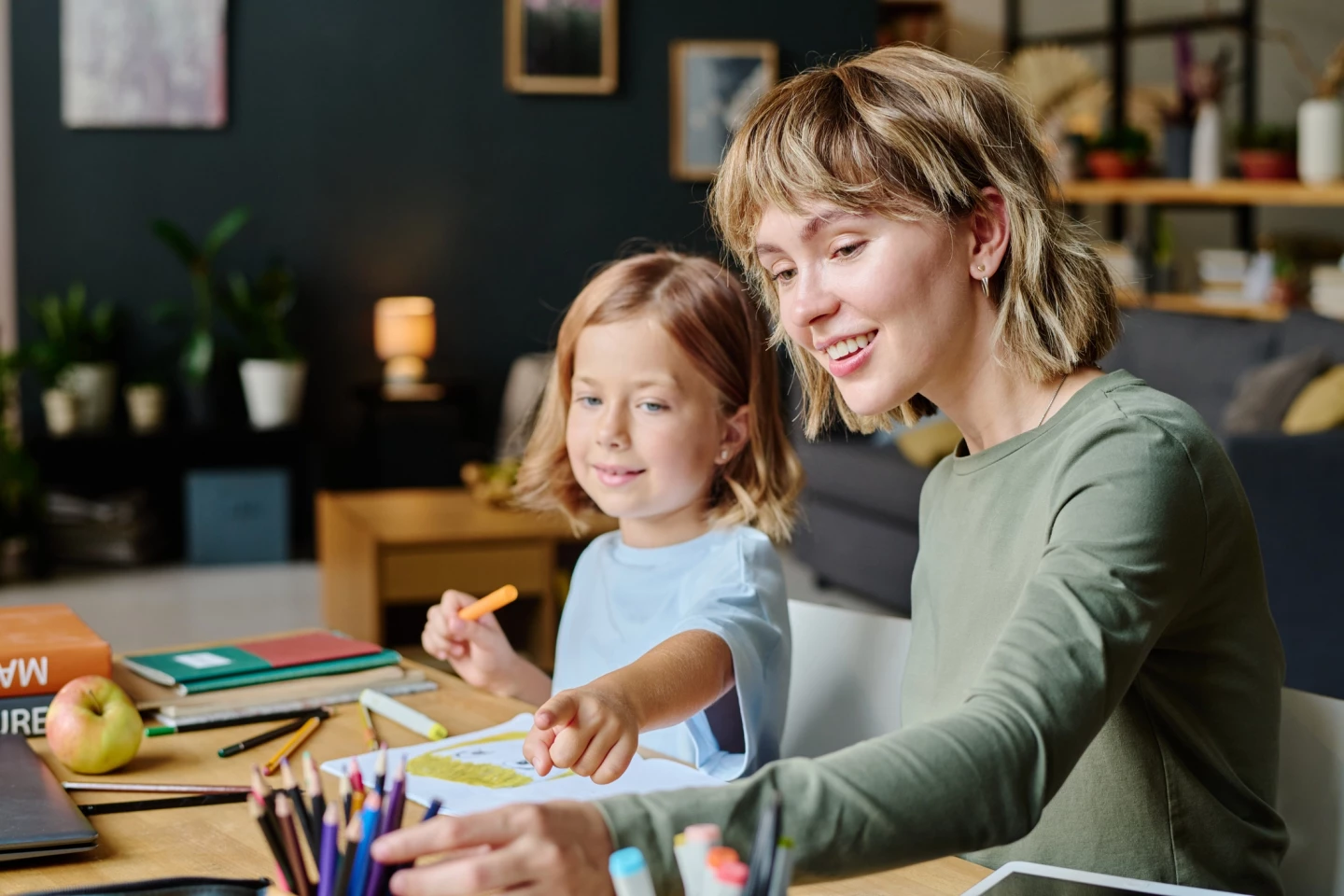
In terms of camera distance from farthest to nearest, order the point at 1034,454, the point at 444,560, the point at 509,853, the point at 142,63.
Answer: the point at 142,63 → the point at 444,560 → the point at 1034,454 → the point at 509,853

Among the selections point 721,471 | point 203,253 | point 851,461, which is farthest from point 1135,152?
point 721,471

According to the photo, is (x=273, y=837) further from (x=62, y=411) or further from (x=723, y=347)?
(x=62, y=411)

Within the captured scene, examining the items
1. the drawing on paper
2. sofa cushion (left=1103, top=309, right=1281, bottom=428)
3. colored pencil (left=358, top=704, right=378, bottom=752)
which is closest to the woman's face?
the drawing on paper

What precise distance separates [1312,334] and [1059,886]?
3.97 meters

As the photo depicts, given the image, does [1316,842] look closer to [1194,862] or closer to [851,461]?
[1194,862]

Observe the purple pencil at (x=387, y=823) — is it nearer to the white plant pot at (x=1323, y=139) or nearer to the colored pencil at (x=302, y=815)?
the colored pencil at (x=302, y=815)

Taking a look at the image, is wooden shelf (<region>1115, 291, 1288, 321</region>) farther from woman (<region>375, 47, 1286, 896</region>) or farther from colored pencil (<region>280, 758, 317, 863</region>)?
colored pencil (<region>280, 758, 317, 863</region>)

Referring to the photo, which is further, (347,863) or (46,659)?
(46,659)

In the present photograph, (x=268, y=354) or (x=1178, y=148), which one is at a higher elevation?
(x=1178, y=148)

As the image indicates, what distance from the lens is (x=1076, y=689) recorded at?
33.9 inches

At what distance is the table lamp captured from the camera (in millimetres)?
5922

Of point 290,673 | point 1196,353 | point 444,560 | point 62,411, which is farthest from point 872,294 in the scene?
point 62,411

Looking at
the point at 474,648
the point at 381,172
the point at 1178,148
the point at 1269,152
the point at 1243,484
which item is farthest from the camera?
the point at 381,172

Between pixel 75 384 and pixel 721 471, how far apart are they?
4570 millimetres
